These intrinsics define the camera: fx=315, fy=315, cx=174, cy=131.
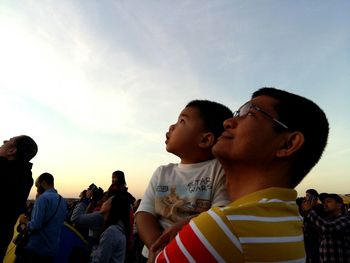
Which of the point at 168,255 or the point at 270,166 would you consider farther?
the point at 270,166

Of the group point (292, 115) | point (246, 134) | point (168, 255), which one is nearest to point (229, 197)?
point (246, 134)

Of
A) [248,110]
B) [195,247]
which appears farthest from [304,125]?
[195,247]

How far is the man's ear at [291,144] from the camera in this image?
4.51ft

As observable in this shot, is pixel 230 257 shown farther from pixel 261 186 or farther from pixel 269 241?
pixel 261 186

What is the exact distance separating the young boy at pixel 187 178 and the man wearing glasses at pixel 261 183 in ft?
0.73

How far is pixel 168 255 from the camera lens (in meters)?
Result: 1.05

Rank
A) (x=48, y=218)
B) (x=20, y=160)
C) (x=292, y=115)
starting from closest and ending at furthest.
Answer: (x=292, y=115), (x=20, y=160), (x=48, y=218)

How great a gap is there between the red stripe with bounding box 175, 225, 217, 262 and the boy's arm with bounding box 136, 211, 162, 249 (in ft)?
1.92

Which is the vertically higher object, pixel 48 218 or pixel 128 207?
pixel 128 207

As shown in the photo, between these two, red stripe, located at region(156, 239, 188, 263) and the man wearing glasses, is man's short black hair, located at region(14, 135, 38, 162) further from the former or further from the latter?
red stripe, located at region(156, 239, 188, 263)

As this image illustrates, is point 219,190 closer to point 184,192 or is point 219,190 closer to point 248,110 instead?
point 184,192

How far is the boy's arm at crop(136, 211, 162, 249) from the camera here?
1.58 meters

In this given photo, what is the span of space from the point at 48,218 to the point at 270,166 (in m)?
4.48

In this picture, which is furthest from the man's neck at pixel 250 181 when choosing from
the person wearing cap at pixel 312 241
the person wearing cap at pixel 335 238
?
the person wearing cap at pixel 312 241
